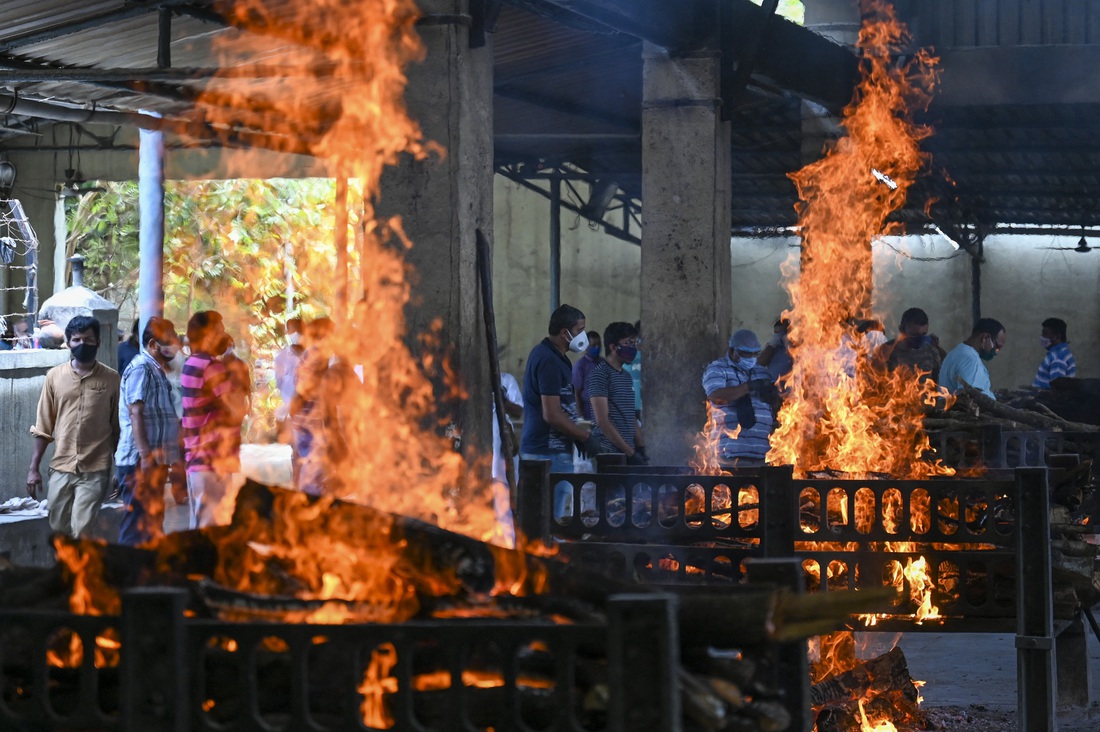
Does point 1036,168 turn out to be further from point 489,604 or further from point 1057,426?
point 489,604

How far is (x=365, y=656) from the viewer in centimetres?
262

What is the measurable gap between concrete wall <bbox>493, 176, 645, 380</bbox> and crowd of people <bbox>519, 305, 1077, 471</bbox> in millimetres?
13053

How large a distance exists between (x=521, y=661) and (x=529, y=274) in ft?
71.2

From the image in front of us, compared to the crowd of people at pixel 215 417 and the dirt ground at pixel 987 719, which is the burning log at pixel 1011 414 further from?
the dirt ground at pixel 987 719

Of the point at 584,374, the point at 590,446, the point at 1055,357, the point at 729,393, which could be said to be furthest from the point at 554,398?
the point at 1055,357

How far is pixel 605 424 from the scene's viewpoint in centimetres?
947

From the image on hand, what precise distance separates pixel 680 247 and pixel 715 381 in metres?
1.69

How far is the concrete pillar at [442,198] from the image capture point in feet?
22.8

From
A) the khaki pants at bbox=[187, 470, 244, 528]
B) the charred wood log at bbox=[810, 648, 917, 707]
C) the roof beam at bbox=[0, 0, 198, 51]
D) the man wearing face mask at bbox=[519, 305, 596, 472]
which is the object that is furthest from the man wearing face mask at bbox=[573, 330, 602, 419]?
the charred wood log at bbox=[810, 648, 917, 707]

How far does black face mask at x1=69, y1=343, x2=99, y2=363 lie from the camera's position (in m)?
9.05

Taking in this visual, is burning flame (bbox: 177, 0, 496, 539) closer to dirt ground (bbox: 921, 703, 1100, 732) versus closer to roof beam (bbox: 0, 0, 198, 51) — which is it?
roof beam (bbox: 0, 0, 198, 51)

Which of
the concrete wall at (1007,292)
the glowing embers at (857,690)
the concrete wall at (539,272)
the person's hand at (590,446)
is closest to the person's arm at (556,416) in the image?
the person's hand at (590,446)

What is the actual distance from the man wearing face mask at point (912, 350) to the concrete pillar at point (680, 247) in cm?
143

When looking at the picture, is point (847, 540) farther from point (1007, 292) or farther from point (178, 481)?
point (1007, 292)
